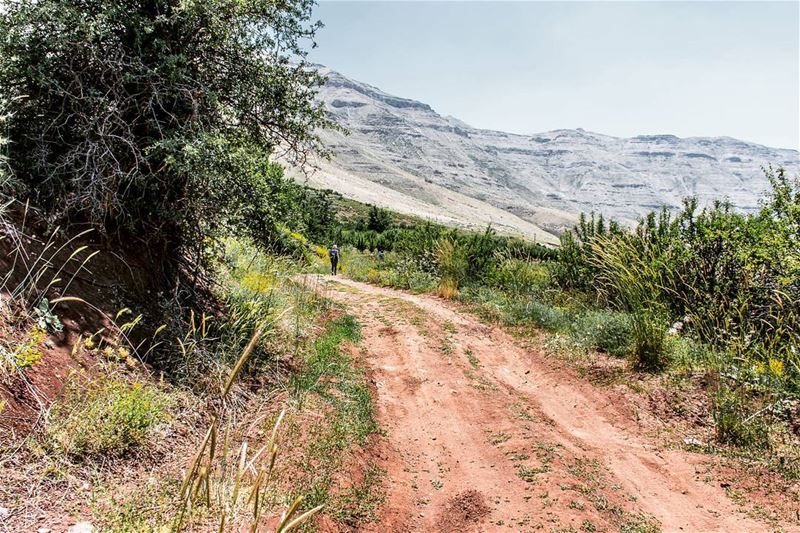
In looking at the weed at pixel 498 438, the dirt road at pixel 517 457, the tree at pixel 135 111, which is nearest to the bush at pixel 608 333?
the dirt road at pixel 517 457

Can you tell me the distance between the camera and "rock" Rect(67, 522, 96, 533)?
2.52m

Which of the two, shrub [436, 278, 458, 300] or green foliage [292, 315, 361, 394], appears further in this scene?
shrub [436, 278, 458, 300]

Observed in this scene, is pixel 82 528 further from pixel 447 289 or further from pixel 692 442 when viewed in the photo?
pixel 447 289

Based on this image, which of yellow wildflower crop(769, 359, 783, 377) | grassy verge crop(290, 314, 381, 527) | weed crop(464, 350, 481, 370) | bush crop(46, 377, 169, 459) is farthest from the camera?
weed crop(464, 350, 481, 370)

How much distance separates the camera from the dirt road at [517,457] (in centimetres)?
400

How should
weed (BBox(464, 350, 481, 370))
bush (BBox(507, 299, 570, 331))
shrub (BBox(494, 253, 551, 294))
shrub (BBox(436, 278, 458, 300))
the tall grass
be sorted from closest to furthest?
the tall grass < weed (BBox(464, 350, 481, 370)) < bush (BBox(507, 299, 570, 331)) < shrub (BBox(494, 253, 551, 294)) < shrub (BBox(436, 278, 458, 300))

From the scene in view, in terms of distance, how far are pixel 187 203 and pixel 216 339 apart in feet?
5.49

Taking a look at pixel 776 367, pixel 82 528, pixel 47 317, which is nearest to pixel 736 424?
pixel 776 367

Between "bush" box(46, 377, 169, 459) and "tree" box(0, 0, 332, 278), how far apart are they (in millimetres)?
2320

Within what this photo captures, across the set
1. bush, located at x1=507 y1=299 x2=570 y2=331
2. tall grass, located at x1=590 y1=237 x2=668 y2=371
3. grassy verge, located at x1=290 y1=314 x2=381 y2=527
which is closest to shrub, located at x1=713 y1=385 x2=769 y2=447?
tall grass, located at x1=590 y1=237 x2=668 y2=371

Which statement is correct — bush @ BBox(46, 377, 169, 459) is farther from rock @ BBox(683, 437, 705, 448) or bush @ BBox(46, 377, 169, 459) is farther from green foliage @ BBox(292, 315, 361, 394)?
rock @ BBox(683, 437, 705, 448)

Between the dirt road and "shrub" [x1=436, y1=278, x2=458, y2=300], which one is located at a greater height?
"shrub" [x1=436, y1=278, x2=458, y2=300]

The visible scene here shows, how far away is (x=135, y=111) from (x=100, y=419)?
383 centimetres

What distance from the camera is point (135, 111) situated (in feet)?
18.7
